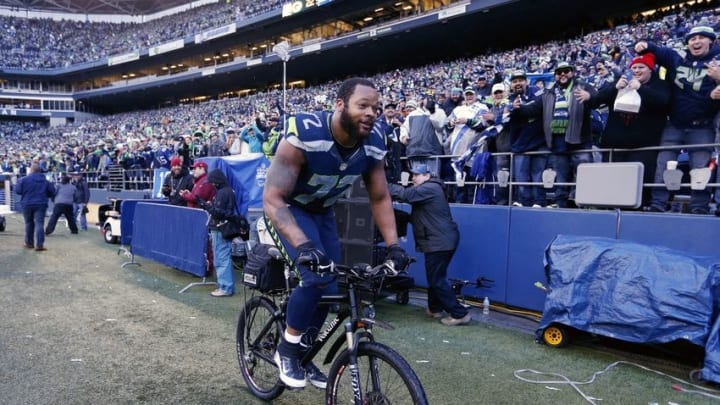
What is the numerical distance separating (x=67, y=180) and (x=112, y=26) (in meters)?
70.3

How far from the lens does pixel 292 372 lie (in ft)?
10.1

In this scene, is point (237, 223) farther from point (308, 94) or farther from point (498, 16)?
point (308, 94)

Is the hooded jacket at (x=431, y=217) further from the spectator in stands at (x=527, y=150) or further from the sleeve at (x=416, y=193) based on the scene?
the spectator in stands at (x=527, y=150)

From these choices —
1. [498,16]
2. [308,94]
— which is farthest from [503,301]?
[308,94]

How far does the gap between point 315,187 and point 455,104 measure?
269 inches

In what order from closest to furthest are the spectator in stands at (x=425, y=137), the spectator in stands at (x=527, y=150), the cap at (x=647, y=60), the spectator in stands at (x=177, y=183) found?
the cap at (x=647, y=60) < the spectator in stands at (x=527, y=150) < the spectator in stands at (x=425, y=137) < the spectator in stands at (x=177, y=183)

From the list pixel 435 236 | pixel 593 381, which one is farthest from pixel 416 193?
pixel 593 381

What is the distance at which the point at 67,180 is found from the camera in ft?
45.9

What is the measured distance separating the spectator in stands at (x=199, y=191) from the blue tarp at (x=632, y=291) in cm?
564

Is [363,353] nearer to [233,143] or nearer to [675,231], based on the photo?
[675,231]

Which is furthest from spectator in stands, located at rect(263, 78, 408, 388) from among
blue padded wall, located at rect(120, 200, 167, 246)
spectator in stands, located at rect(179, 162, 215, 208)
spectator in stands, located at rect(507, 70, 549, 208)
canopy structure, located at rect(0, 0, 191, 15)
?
canopy structure, located at rect(0, 0, 191, 15)

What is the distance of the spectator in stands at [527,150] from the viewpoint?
6479 millimetres

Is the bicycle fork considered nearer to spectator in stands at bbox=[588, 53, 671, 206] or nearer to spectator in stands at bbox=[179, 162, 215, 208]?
spectator in stands at bbox=[588, 53, 671, 206]

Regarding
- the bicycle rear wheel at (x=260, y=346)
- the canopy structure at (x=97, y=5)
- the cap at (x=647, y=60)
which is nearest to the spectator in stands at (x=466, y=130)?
the cap at (x=647, y=60)
